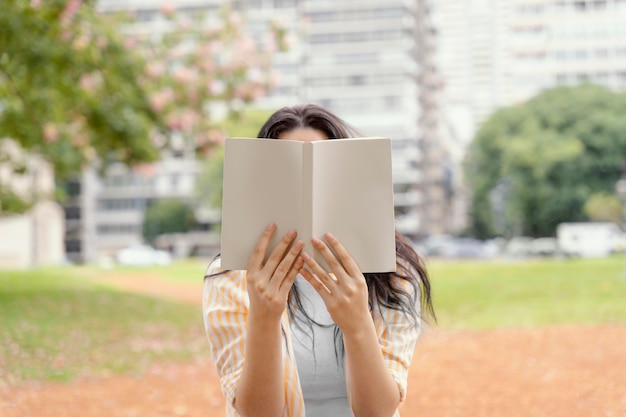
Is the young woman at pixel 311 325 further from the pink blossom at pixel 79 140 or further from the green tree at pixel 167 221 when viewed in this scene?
the green tree at pixel 167 221

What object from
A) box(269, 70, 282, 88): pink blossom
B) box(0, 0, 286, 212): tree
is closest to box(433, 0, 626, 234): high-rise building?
box(269, 70, 282, 88): pink blossom

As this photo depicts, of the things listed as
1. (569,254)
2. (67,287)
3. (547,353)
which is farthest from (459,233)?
(547,353)

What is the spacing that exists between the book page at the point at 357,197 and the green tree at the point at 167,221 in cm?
3482

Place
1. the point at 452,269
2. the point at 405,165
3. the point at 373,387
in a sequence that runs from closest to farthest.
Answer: the point at 373,387 < the point at 452,269 < the point at 405,165

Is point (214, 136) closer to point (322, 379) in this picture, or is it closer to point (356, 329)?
point (322, 379)

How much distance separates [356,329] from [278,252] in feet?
0.58

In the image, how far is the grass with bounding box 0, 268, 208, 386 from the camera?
5.52 meters

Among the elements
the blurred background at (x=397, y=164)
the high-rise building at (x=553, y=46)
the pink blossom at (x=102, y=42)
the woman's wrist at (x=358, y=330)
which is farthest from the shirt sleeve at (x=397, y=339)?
the high-rise building at (x=553, y=46)

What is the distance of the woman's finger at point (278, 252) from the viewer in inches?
48.1

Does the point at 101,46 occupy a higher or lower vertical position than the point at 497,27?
lower

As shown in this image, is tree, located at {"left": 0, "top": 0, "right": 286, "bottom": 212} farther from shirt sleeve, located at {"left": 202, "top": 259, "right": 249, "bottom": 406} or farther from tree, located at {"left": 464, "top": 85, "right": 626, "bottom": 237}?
tree, located at {"left": 464, "top": 85, "right": 626, "bottom": 237}

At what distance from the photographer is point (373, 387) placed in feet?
4.33

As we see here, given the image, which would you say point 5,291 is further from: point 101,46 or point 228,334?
point 228,334

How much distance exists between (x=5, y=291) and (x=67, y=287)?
54.1 inches
